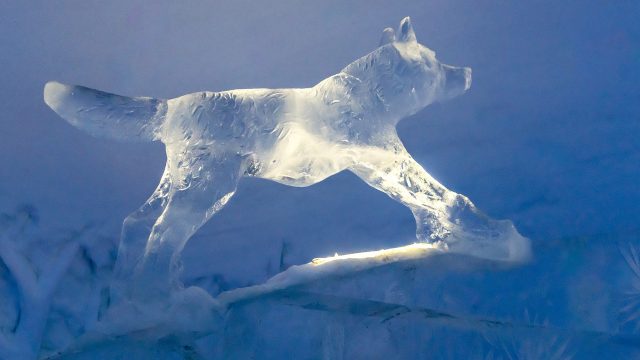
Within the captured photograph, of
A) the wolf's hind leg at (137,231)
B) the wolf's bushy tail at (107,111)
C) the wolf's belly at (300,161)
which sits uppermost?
the wolf's belly at (300,161)

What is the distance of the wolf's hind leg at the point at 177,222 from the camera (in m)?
0.93

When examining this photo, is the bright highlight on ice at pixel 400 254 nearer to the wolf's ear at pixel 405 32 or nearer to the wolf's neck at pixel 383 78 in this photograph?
the wolf's neck at pixel 383 78

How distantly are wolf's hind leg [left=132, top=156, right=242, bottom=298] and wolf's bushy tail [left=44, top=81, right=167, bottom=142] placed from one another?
12 centimetres

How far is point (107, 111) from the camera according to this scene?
1.01 m

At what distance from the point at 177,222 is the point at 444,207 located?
0.41 meters

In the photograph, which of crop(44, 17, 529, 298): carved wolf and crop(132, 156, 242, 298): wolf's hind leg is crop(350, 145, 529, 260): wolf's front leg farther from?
crop(132, 156, 242, 298): wolf's hind leg

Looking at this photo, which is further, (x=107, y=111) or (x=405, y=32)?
(x=405, y=32)

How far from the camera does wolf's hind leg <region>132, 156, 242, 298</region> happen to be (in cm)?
93

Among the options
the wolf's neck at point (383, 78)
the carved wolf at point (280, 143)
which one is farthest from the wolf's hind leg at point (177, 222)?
the wolf's neck at point (383, 78)

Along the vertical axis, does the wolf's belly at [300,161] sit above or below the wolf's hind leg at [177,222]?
above

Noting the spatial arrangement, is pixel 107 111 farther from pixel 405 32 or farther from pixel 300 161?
pixel 405 32

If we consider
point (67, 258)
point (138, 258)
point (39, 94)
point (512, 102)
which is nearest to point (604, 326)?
point (512, 102)

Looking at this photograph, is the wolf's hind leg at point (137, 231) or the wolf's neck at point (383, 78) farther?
the wolf's neck at point (383, 78)

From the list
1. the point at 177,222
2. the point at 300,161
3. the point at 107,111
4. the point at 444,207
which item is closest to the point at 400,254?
the point at 444,207
